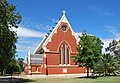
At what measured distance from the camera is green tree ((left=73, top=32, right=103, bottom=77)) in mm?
48853

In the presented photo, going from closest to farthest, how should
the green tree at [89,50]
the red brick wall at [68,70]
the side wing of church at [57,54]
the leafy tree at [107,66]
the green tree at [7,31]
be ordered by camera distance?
1. the green tree at [7,31]
2. the leafy tree at [107,66]
3. the green tree at [89,50]
4. the side wing of church at [57,54]
5. the red brick wall at [68,70]

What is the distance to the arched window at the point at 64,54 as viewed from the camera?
67125 mm

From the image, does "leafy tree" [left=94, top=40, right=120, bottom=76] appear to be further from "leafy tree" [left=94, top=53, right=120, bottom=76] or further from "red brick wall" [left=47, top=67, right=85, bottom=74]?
"red brick wall" [left=47, top=67, right=85, bottom=74]

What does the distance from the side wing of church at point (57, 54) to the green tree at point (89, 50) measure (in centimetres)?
1558

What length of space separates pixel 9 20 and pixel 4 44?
12.3 ft

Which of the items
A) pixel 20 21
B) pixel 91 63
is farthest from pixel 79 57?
pixel 20 21

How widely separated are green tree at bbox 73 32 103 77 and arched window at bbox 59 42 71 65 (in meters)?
16.4

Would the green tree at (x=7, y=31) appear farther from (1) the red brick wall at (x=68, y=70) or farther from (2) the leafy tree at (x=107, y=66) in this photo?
(1) the red brick wall at (x=68, y=70)

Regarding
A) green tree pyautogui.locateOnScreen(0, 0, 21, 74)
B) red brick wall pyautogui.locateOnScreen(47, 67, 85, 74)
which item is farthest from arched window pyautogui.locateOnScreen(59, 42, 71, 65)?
green tree pyautogui.locateOnScreen(0, 0, 21, 74)

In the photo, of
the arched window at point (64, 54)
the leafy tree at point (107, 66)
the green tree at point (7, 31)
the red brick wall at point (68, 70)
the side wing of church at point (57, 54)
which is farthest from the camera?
the arched window at point (64, 54)

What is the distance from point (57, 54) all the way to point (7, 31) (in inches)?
1182

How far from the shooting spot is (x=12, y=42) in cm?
3950

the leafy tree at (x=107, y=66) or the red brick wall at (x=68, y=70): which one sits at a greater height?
the leafy tree at (x=107, y=66)

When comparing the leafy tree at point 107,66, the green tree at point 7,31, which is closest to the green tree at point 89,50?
the leafy tree at point 107,66
